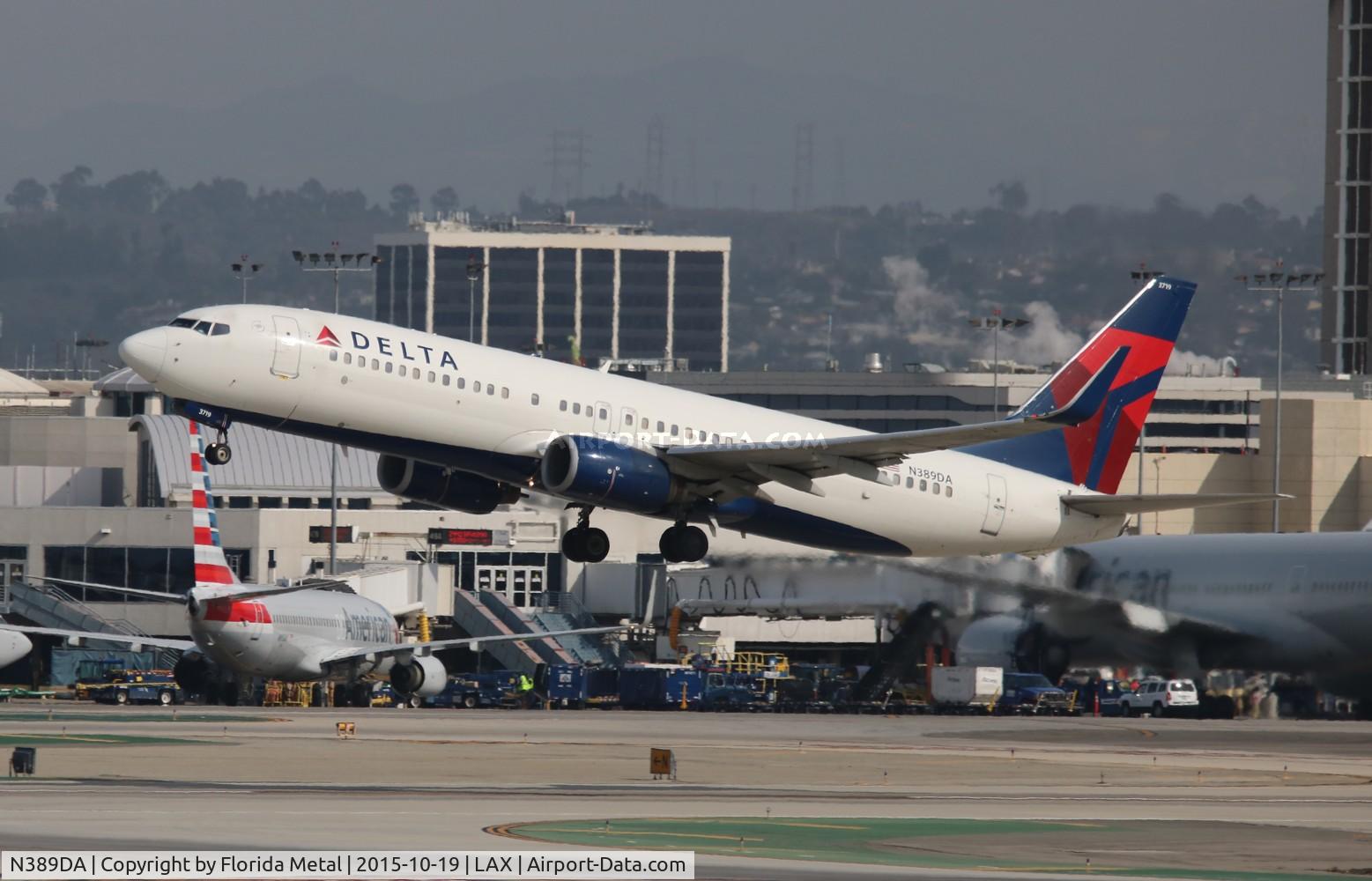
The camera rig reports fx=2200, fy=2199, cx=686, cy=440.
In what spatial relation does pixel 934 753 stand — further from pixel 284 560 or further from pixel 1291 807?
pixel 284 560

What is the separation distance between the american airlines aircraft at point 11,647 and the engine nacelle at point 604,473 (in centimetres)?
4397

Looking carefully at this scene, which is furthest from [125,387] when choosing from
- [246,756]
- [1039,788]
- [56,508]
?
[1039,788]

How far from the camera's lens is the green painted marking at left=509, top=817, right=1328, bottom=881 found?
36.0 metres

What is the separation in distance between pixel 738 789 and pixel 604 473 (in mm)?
8875

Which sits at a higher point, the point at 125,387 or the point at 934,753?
the point at 125,387

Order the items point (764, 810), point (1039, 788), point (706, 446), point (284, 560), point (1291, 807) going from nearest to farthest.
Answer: point (764, 810), point (1291, 807), point (1039, 788), point (706, 446), point (284, 560)

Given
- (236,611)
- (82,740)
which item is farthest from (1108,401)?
(236,611)

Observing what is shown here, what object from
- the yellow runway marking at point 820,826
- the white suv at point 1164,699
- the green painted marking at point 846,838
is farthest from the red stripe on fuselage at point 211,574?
the yellow runway marking at point 820,826

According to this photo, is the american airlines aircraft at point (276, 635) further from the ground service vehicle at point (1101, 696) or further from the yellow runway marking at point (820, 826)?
the yellow runway marking at point (820, 826)

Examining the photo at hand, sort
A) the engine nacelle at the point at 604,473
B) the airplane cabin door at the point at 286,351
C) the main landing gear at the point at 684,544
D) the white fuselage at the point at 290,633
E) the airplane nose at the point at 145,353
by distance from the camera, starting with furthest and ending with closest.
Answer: the white fuselage at the point at 290,633, the main landing gear at the point at 684,544, the engine nacelle at the point at 604,473, the airplane cabin door at the point at 286,351, the airplane nose at the point at 145,353

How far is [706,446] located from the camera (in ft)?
187

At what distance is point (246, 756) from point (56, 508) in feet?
248

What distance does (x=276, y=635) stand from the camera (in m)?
89.8

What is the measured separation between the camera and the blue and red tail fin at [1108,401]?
65.8 metres
